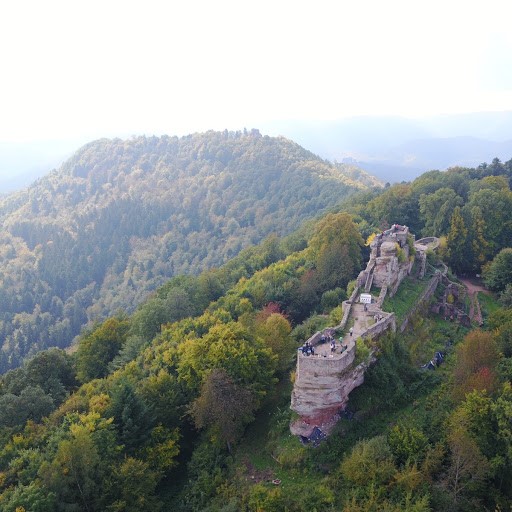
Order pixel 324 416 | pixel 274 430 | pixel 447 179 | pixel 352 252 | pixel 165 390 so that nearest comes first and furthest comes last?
pixel 324 416
pixel 274 430
pixel 165 390
pixel 352 252
pixel 447 179

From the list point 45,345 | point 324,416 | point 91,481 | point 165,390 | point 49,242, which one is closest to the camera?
point 91,481

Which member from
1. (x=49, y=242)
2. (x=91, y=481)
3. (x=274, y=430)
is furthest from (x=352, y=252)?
(x=49, y=242)

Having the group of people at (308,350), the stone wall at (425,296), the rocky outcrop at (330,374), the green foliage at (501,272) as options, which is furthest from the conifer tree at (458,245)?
the group of people at (308,350)

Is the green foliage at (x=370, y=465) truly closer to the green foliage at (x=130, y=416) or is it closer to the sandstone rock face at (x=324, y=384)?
the sandstone rock face at (x=324, y=384)

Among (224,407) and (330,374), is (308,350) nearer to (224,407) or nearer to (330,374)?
(330,374)

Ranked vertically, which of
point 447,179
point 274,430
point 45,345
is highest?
point 447,179

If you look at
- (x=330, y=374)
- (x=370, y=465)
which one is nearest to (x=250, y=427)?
(x=330, y=374)

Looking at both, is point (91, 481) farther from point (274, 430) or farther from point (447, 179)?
point (447, 179)
